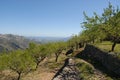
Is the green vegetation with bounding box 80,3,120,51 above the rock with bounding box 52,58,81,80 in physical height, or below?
above

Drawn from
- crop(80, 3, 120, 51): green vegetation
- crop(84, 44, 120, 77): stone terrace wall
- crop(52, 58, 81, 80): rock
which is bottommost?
crop(52, 58, 81, 80): rock

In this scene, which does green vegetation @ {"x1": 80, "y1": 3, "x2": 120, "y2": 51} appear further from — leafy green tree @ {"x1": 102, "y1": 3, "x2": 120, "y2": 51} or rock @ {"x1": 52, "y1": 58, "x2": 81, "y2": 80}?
rock @ {"x1": 52, "y1": 58, "x2": 81, "y2": 80}

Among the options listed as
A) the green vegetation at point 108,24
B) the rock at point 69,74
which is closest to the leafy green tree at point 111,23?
the green vegetation at point 108,24

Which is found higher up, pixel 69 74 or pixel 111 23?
pixel 111 23

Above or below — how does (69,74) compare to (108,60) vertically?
below

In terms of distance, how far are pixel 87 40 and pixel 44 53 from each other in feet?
116

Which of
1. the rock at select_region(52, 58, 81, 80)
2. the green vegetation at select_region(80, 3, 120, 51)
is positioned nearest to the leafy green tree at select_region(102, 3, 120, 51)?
the green vegetation at select_region(80, 3, 120, 51)

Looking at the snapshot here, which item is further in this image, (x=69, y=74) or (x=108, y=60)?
(x=108, y=60)

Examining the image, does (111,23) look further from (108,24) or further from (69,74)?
Result: (69,74)

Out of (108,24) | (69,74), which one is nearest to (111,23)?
(108,24)

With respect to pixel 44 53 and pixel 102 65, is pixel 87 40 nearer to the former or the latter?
pixel 44 53

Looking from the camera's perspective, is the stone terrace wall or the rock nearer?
the rock

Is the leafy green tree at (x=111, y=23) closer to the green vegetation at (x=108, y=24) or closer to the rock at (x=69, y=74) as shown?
the green vegetation at (x=108, y=24)

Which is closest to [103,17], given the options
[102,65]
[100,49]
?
[100,49]
